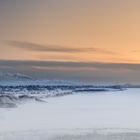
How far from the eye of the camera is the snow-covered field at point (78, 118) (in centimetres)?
380

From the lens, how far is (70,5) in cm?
404

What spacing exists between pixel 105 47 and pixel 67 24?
45cm

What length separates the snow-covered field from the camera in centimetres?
380

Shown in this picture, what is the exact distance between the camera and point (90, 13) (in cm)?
407

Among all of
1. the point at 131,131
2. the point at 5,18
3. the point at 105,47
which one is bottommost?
the point at 131,131

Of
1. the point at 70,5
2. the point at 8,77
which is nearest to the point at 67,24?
the point at 70,5

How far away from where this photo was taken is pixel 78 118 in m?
3.97

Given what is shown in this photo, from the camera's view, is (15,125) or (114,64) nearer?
(15,125)

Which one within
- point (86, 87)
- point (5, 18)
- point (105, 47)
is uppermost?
point (5, 18)

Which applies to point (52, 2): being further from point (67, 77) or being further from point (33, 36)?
point (67, 77)

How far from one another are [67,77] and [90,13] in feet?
2.10

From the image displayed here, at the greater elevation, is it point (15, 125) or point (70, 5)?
point (70, 5)

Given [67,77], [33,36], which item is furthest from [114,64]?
[33,36]

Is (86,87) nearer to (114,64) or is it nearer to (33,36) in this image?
(114,64)
